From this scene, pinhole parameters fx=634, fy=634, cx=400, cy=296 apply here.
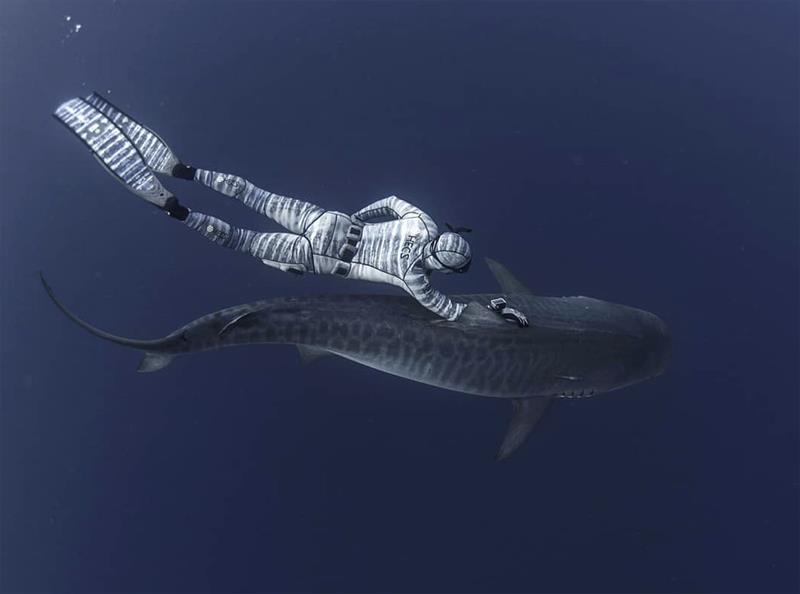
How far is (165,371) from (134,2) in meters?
7.10

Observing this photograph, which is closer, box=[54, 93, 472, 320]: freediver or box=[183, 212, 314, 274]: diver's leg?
box=[54, 93, 472, 320]: freediver

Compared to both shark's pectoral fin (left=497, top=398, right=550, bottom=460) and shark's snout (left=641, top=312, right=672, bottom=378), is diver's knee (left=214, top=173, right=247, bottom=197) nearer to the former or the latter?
shark's pectoral fin (left=497, top=398, right=550, bottom=460)

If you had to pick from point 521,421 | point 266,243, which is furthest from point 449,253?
point 521,421

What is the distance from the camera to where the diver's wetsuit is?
7.64m

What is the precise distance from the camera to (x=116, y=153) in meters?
8.62

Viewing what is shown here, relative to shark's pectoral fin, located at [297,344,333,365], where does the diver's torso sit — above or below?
above

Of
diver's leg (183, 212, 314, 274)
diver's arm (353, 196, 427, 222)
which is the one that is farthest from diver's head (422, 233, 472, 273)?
diver's leg (183, 212, 314, 274)

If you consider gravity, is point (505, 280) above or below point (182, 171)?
above

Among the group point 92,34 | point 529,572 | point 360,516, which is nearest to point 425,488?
point 360,516

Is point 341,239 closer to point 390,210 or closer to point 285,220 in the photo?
point 390,210

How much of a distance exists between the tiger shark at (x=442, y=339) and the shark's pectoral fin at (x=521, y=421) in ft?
0.58

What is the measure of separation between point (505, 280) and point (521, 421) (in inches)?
89.5

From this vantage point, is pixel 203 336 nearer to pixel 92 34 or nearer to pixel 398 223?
pixel 398 223

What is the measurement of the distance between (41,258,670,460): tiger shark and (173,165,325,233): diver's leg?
1.08 meters
